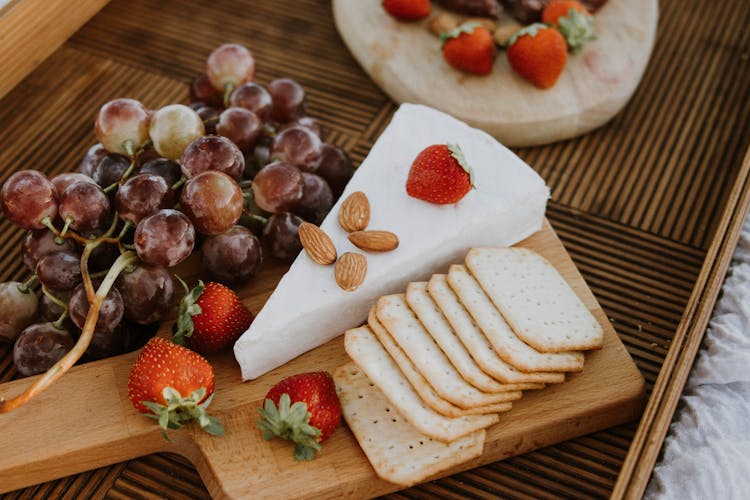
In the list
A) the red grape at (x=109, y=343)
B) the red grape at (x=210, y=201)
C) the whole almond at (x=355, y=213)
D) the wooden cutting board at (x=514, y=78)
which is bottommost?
the red grape at (x=109, y=343)

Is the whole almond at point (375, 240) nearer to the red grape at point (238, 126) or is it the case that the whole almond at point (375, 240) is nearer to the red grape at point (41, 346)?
the red grape at point (238, 126)

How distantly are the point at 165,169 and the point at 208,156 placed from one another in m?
0.09

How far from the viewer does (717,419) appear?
109cm

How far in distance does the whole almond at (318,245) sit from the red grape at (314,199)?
0.09 meters

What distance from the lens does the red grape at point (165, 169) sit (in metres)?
1.22

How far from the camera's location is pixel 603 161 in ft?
5.28

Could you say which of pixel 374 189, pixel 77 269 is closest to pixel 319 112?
pixel 374 189

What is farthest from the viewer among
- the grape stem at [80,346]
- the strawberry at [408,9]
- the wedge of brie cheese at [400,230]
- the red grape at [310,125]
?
the strawberry at [408,9]

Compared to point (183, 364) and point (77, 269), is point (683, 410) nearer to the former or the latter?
point (183, 364)

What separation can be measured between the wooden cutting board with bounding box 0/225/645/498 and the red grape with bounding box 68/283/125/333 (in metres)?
0.10

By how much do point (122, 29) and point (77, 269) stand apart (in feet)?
3.04

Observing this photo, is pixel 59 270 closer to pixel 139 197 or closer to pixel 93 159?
pixel 139 197

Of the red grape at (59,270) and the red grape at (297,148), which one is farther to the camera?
the red grape at (297,148)

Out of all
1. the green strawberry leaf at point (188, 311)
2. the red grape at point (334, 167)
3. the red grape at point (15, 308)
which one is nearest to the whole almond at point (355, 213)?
the red grape at point (334, 167)
